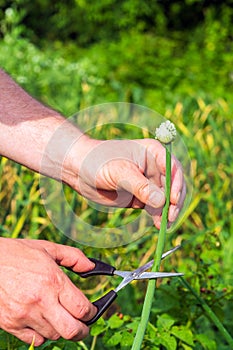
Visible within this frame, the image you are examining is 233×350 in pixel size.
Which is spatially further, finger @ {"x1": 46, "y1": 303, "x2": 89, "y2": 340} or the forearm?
the forearm

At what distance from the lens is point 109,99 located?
596cm

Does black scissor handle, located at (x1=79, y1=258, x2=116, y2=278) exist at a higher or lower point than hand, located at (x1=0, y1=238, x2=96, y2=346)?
lower

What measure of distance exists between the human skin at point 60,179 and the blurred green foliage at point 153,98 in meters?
0.36

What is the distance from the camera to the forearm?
174 cm

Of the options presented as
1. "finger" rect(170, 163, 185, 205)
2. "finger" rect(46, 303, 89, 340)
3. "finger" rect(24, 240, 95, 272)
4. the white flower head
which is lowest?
"finger" rect(46, 303, 89, 340)

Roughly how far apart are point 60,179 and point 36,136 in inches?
4.5

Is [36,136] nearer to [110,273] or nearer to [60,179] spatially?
[60,179]

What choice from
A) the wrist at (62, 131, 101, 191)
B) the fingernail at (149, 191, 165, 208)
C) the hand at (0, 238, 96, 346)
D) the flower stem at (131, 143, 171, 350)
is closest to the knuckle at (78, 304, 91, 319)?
the hand at (0, 238, 96, 346)

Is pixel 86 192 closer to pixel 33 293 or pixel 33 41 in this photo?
pixel 33 293

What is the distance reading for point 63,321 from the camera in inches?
51.3

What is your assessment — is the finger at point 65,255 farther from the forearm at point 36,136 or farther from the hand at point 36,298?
the forearm at point 36,136

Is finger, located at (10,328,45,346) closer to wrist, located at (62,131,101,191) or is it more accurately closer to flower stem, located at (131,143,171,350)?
flower stem, located at (131,143,171,350)

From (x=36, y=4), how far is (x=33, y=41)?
1.57 feet

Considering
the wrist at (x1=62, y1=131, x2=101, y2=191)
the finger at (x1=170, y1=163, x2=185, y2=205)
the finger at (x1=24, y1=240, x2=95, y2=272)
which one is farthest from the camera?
the wrist at (x1=62, y1=131, x2=101, y2=191)
